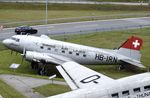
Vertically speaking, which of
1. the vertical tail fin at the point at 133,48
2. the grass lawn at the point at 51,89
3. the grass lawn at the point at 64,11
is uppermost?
the vertical tail fin at the point at 133,48

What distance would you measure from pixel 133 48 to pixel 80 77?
13.9 meters

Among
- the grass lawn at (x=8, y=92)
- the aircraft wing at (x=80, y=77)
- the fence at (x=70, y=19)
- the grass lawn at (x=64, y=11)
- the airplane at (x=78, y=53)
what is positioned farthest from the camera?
the grass lawn at (x=64, y=11)

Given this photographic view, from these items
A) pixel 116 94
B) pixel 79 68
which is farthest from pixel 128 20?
pixel 116 94

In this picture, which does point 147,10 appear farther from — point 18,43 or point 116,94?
point 116,94

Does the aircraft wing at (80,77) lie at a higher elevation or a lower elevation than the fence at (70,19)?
higher

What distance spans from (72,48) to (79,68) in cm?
1171

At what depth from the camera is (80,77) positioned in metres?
27.0

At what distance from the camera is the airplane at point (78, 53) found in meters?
39.1

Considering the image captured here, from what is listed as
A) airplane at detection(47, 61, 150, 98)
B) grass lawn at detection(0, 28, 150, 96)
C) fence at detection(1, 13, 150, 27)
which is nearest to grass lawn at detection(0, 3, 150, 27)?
fence at detection(1, 13, 150, 27)

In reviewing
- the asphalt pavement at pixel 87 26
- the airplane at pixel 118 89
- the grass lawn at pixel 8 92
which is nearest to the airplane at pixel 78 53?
the grass lawn at pixel 8 92

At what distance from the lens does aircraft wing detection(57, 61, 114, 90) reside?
25.5 metres

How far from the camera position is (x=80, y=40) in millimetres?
55781

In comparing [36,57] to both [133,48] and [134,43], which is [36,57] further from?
[134,43]

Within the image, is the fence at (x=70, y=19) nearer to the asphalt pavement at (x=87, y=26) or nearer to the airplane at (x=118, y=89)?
the asphalt pavement at (x=87, y=26)
